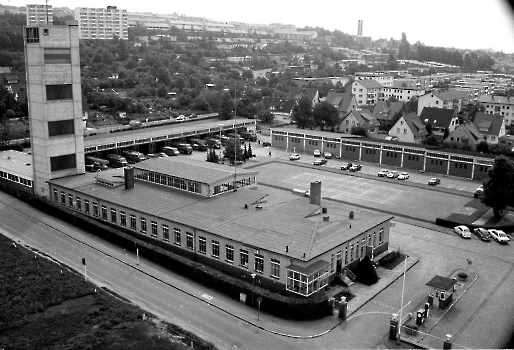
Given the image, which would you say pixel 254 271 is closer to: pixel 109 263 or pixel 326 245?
pixel 326 245

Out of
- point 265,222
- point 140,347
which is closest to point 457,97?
point 265,222

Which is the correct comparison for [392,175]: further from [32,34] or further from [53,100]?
[32,34]

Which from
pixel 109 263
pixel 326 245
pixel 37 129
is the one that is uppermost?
pixel 37 129

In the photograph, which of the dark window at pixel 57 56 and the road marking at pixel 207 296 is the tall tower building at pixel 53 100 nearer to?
the dark window at pixel 57 56

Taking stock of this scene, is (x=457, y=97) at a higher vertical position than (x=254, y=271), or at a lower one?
higher

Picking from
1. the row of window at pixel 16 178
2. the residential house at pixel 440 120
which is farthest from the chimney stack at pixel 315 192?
the residential house at pixel 440 120

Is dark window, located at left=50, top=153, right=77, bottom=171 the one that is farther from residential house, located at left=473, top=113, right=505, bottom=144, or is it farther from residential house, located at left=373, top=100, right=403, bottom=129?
residential house, located at left=373, top=100, right=403, bottom=129

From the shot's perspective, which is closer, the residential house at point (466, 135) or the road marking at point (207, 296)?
the road marking at point (207, 296)
